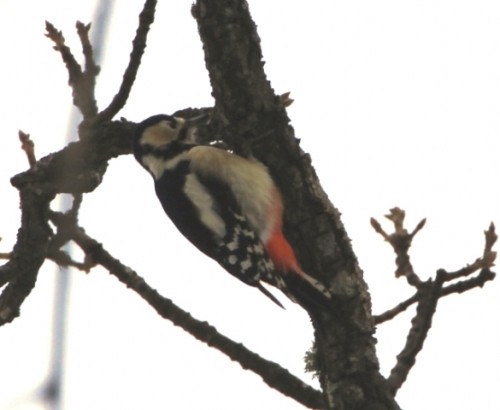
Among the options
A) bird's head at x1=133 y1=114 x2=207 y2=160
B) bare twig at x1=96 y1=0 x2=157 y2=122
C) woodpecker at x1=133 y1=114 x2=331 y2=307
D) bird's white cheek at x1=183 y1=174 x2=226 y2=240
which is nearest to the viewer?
bare twig at x1=96 y1=0 x2=157 y2=122

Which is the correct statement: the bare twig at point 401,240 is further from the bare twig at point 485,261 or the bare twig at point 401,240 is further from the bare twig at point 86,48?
the bare twig at point 86,48

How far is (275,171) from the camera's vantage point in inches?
142

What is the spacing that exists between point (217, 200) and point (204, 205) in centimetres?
8

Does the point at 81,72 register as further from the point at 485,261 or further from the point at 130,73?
the point at 485,261

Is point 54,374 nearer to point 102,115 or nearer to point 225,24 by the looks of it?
point 102,115

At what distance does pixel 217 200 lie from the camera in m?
4.43

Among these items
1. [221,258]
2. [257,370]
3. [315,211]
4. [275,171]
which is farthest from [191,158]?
[257,370]

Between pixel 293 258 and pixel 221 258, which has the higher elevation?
pixel 221 258

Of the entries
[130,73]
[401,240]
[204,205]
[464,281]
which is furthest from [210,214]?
[464,281]

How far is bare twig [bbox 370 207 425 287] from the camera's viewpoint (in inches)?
132

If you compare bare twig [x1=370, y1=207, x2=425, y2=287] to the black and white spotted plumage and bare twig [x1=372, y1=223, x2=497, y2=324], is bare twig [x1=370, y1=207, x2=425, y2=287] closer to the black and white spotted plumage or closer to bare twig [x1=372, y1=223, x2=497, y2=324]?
bare twig [x1=372, y1=223, x2=497, y2=324]

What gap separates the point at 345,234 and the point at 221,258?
1.19m

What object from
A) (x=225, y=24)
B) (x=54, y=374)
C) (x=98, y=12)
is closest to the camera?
(x=54, y=374)

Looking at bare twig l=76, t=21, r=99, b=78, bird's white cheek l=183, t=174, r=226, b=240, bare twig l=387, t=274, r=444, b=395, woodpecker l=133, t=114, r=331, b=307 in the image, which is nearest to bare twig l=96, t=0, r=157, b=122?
bare twig l=76, t=21, r=99, b=78
